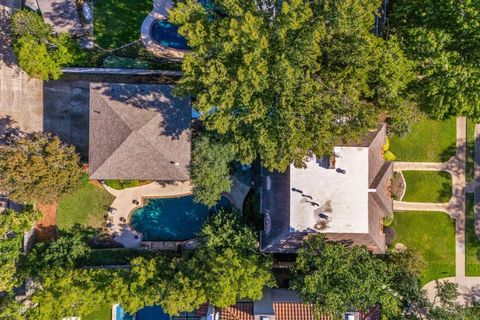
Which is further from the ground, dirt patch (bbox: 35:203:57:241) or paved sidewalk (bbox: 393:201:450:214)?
paved sidewalk (bbox: 393:201:450:214)

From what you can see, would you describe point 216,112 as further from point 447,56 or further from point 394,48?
point 447,56

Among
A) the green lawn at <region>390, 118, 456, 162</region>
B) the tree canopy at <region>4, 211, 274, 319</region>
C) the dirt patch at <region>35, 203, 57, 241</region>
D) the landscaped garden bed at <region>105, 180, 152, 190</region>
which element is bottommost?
the tree canopy at <region>4, 211, 274, 319</region>

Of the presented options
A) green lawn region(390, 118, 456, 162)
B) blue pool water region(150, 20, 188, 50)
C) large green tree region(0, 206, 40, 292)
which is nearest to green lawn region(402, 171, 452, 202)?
green lawn region(390, 118, 456, 162)

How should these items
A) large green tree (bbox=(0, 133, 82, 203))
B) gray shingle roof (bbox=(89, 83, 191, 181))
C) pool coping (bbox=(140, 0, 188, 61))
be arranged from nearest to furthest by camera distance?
large green tree (bbox=(0, 133, 82, 203)) → gray shingle roof (bbox=(89, 83, 191, 181)) → pool coping (bbox=(140, 0, 188, 61))

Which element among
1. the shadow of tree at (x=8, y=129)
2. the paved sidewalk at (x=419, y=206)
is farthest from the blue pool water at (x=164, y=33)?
the paved sidewalk at (x=419, y=206)

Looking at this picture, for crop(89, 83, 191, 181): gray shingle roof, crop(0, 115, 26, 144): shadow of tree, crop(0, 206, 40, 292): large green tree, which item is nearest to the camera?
crop(0, 206, 40, 292): large green tree

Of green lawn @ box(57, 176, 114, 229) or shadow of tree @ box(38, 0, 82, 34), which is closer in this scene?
shadow of tree @ box(38, 0, 82, 34)

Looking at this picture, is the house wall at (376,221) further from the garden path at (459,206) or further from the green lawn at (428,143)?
the green lawn at (428,143)

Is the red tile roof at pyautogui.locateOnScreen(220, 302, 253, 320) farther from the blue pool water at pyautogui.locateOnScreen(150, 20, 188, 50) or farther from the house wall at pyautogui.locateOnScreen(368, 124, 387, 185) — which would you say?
the blue pool water at pyautogui.locateOnScreen(150, 20, 188, 50)
